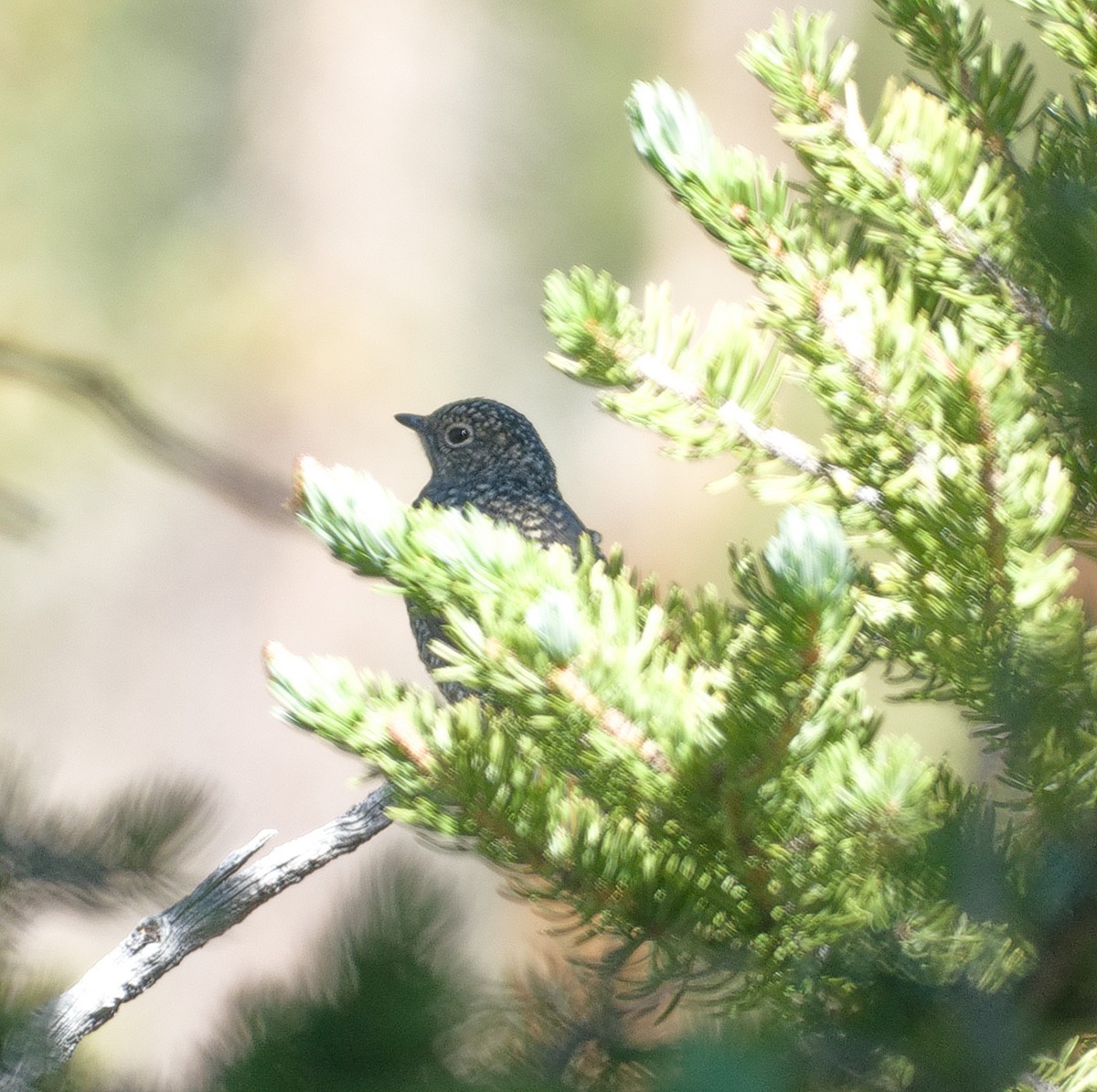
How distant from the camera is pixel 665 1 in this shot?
539 cm

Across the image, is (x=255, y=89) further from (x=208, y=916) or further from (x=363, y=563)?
(x=363, y=563)

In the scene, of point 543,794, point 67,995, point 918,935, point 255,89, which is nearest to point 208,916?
point 67,995

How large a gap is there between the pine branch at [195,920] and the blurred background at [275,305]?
112 inches

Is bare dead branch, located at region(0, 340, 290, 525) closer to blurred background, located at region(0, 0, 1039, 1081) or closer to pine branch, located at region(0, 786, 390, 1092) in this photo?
blurred background, located at region(0, 0, 1039, 1081)

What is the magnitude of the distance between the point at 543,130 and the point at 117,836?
4.78 meters

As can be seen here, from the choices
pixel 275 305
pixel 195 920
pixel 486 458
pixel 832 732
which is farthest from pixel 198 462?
pixel 832 732

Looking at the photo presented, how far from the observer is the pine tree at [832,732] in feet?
2.06

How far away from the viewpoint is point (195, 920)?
126 cm

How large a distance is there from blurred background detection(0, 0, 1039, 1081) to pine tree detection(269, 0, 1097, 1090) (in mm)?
3510

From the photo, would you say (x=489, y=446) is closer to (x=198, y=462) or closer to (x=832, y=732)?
(x=198, y=462)

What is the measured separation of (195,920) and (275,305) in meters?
3.90

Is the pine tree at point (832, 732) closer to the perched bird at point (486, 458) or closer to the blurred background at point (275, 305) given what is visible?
the perched bird at point (486, 458)

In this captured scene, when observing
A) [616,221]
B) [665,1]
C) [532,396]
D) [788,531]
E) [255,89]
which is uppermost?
[665,1]

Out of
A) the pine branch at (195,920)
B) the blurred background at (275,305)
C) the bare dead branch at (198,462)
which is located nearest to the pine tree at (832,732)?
the pine branch at (195,920)
